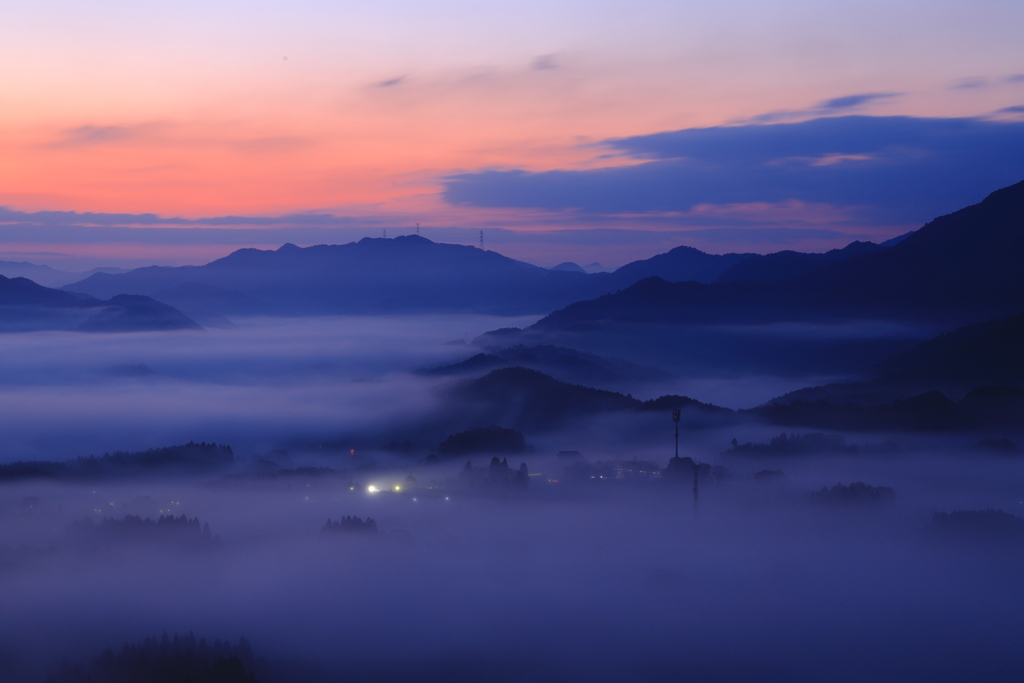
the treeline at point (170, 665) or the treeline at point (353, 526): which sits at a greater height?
the treeline at point (353, 526)

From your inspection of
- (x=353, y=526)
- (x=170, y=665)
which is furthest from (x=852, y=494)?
(x=170, y=665)

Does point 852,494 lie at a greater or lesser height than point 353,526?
greater

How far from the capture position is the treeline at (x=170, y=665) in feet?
390

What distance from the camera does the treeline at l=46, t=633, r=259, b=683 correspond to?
118812 mm

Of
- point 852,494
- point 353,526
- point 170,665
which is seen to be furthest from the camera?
point 353,526

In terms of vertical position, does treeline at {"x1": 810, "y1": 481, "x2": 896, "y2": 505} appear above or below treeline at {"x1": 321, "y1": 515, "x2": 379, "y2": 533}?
above

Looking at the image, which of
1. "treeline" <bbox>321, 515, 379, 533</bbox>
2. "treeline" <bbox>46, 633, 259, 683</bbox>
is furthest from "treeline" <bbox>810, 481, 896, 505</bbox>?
"treeline" <bbox>46, 633, 259, 683</bbox>

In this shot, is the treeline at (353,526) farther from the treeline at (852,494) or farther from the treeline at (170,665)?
the treeline at (852,494)

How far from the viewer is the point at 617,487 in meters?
196

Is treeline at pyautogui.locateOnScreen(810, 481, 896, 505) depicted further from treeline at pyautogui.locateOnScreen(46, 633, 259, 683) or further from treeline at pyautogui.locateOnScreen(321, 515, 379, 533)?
treeline at pyautogui.locateOnScreen(46, 633, 259, 683)

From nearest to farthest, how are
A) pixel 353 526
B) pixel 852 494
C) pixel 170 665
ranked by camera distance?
1. pixel 170 665
2. pixel 852 494
3. pixel 353 526

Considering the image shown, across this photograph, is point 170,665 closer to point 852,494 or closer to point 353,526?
point 353,526

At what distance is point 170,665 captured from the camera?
408 feet

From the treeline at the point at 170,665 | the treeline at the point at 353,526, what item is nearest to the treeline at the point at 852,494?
the treeline at the point at 353,526
